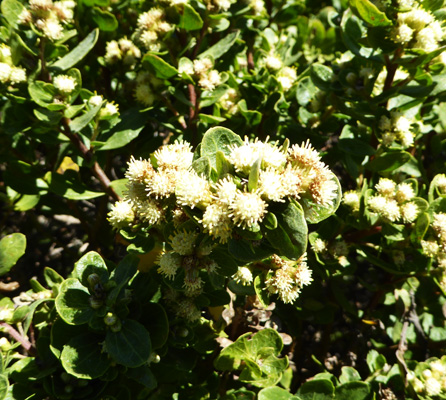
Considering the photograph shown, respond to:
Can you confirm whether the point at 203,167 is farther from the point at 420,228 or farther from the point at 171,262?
the point at 420,228

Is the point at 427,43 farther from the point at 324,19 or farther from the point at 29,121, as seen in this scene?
the point at 29,121

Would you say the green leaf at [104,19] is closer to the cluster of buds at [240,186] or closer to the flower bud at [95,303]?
the cluster of buds at [240,186]

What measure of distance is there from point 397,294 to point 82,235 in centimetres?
292

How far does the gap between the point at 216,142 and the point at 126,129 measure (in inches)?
54.1

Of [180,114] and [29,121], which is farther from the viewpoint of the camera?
[180,114]

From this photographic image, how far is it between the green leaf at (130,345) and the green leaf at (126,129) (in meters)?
1.37

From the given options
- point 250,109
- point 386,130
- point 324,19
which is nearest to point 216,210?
point 386,130

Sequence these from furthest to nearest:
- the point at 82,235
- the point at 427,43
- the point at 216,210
Answer: 1. the point at 82,235
2. the point at 427,43
3. the point at 216,210

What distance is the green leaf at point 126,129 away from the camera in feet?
10.1

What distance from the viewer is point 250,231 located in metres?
1.73

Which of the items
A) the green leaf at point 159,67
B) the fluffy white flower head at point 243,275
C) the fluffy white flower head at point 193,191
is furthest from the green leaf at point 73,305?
the green leaf at point 159,67

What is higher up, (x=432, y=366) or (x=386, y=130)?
(x=386, y=130)

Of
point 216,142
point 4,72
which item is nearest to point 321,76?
point 216,142

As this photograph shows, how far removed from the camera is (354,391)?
2613 millimetres
